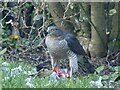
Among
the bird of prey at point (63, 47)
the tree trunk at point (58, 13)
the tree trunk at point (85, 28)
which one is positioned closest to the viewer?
the bird of prey at point (63, 47)

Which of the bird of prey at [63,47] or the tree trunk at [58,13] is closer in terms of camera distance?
the bird of prey at [63,47]

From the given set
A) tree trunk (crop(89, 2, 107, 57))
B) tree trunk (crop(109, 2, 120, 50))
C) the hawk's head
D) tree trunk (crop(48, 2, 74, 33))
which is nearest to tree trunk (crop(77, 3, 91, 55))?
tree trunk (crop(89, 2, 107, 57))

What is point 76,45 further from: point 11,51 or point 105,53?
point 11,51

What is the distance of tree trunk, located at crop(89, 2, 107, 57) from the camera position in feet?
20.6

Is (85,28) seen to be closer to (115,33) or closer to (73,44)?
(115,33)

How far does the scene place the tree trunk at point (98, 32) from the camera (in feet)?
20.6

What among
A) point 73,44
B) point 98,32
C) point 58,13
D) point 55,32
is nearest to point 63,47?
point 73,44

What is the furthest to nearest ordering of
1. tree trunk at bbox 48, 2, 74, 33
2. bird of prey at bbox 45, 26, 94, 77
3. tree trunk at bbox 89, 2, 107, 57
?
tree trunk at bbox 48, 2, 74, 33
tree trunk at bbox 89, 2, 107, 57
bird of prey at bbox 45, 26, 94, 77

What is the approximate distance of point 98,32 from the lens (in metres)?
6.54

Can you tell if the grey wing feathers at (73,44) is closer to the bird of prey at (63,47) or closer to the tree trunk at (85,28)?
the bird of prey at (63,47)

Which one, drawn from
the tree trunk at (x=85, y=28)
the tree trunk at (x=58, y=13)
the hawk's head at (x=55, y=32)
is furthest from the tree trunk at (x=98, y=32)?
the hawk's head at (x=55, y=32)

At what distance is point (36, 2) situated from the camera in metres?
6.57

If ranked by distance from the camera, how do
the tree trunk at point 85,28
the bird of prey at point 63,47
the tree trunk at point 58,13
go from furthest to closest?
the tree trunk at point 58,13 < the tree trunk at point 85,28 < the bird of prey at point 63,47

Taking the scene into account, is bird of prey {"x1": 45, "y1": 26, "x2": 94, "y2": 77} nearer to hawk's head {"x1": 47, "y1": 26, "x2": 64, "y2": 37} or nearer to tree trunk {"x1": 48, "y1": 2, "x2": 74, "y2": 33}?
hawk's head {"x1": 47, "y1": 26, "x2": 64, "y2": 37}
